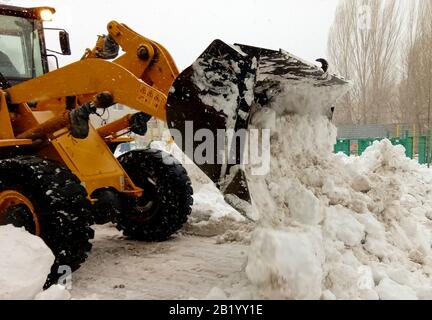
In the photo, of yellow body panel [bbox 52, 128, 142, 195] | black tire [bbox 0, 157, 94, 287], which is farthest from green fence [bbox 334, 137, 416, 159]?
black tire [bbox 0, 157, 94, 287]

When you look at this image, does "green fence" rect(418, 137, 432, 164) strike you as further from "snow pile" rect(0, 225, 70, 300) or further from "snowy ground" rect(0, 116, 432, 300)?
→ "snow pile" rect(0, 225, 70, 300)

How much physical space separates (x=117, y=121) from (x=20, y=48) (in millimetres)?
1257

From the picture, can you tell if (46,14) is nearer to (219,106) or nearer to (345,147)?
(219,106)

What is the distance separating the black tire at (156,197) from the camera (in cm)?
505

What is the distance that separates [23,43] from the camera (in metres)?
5.02

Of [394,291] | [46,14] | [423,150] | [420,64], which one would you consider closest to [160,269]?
[394,291]

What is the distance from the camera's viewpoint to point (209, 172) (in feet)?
10.6

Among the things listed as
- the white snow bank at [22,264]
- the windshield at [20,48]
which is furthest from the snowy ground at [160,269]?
the windshield at [20,48]

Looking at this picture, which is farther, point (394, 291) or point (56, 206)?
point (56, 206)

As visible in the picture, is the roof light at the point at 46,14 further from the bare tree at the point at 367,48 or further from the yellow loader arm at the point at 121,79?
the bare tree at the point at 367,48

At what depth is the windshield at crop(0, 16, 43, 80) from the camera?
4.86 m

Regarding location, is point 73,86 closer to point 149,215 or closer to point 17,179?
point 17,179
